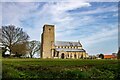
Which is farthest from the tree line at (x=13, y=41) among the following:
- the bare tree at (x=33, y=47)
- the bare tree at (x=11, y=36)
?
the bare tree at (x=33, y=47)

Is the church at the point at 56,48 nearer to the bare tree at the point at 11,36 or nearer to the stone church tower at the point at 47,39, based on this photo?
the stone church tower at the point at 47,39

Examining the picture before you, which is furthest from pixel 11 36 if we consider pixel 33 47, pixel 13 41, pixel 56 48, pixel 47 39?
pixel 56 48

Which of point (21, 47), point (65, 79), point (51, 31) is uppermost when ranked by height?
point (51, 31)

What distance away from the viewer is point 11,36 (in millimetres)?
45469

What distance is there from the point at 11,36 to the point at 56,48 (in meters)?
39.5

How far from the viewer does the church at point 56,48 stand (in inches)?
3000

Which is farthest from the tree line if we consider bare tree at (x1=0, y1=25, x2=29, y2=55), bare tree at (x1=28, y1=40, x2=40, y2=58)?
bare tree at (x1=28, y1=40, x2=40, y2=58)

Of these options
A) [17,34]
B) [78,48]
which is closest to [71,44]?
[78,48]

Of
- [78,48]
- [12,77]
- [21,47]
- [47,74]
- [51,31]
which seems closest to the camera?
[12,77]

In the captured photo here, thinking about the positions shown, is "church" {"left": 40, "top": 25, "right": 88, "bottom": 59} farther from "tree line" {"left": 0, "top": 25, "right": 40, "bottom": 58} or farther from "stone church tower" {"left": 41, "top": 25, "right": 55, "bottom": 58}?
"tree line" {"left": 0, "top": 25, "right": 40, "bottom": 58}

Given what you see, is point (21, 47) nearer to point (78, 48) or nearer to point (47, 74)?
point (47, 74)

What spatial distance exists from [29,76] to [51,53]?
7042 cm

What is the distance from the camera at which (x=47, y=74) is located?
956 cm

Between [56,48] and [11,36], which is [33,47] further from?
[56,48]
